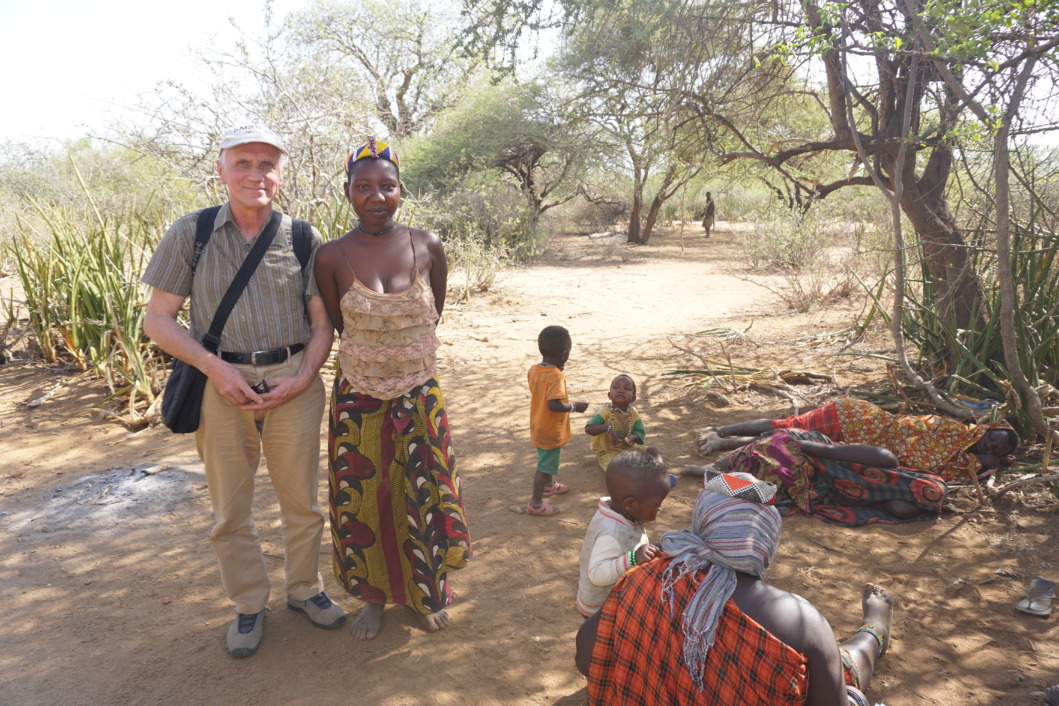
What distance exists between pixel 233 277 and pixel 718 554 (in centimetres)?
159

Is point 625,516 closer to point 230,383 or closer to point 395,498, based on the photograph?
point 395,498

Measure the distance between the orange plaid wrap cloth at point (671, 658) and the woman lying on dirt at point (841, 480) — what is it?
181 cm

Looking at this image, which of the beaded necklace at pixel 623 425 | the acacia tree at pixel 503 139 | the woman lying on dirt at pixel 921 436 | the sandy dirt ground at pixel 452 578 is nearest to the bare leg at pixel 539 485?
the sandy dirt ground at pixel 452 578

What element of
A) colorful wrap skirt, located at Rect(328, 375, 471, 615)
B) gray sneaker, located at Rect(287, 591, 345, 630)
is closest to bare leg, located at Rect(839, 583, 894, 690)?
colorful wrap skirt, located at Rect(328, 375, 471, 615)

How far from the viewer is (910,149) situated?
4363mm

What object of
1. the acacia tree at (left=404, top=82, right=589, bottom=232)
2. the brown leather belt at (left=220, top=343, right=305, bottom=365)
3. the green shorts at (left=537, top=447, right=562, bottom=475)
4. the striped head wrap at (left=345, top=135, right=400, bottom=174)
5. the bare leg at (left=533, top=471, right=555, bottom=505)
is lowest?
the bare leg at (left=533, top=471, right=555, bottom=505)

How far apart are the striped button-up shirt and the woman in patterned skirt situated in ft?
0.34

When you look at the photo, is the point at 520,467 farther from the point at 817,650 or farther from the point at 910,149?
the point at 910,149

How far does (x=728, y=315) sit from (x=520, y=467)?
5.42m

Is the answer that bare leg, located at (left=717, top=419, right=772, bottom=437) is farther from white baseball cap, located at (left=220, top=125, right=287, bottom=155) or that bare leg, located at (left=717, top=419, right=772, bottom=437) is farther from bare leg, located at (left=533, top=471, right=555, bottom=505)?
white baseball cap, located at (left=220, top=125, right=287, bottom=155)

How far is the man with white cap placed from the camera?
6.59 feet

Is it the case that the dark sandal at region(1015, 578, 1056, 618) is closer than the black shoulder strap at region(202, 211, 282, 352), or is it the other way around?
the black shoulder strap at region(202, 211, 282, 352)

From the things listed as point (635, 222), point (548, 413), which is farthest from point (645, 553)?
point (635, 222)

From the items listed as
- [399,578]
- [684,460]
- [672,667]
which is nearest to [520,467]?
[684,460]
